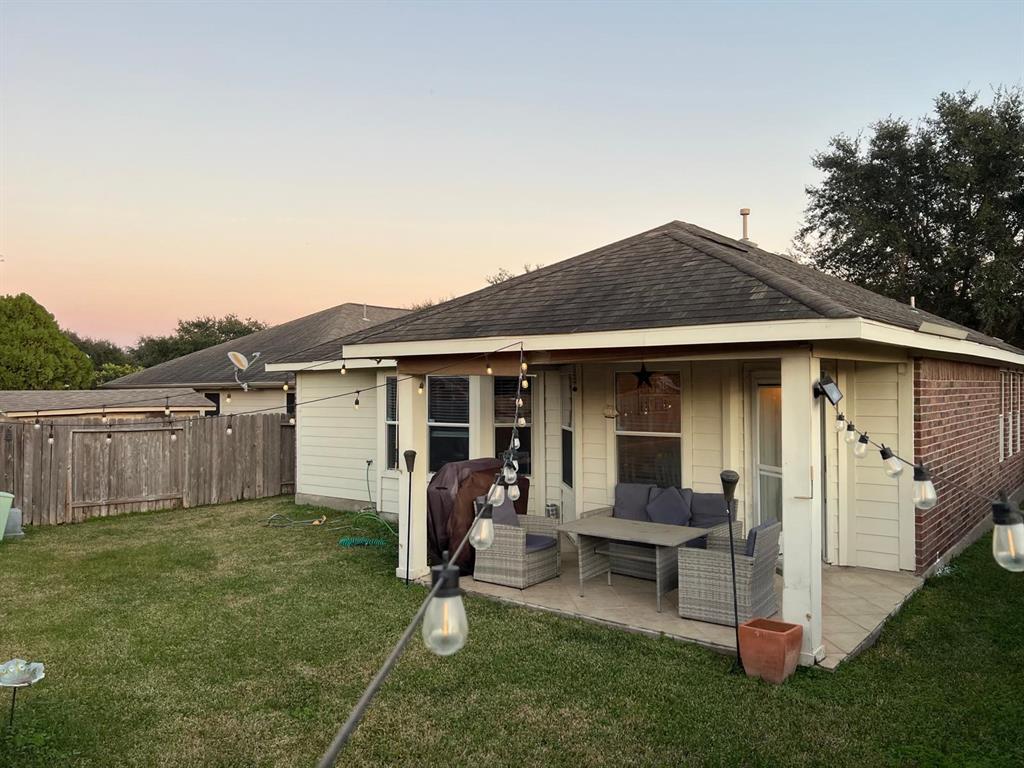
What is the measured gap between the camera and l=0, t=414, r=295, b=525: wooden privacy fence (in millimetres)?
10625

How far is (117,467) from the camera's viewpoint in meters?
11.5

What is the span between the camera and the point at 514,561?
22.1 ft

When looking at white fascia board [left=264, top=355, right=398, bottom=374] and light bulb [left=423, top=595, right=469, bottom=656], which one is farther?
white fascia board [left=264, top=355, right=398, bottom=374]

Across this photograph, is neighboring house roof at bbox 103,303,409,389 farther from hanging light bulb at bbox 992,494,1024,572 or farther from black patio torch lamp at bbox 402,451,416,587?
hanging light bulb at bbox 992,494,1024,572

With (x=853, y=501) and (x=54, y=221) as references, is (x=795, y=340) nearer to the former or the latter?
(x=853, y=501)

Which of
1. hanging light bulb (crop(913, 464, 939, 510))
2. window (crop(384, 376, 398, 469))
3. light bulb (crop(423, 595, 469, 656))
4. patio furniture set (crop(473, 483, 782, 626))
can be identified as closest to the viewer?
light bulb (crop(423, 595, 469, 656))

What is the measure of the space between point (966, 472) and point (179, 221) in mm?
16042

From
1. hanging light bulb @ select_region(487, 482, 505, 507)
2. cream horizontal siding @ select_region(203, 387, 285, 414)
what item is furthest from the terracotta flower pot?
cream horizontal siding @ select_region(203, 387, 285, 414)

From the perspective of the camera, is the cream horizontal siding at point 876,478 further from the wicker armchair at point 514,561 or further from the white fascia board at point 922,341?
the wicker armchair at point 514,561

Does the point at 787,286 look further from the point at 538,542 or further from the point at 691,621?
the point at 538,542

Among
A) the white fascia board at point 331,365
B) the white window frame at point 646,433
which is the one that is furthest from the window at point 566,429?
the white fascia board at point 331,365

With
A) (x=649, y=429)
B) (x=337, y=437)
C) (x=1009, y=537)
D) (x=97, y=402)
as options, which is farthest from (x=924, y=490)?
(x=97, y=402)

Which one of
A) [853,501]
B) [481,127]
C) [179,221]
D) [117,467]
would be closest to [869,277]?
[481,127]

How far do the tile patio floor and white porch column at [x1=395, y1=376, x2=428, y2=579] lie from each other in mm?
639
